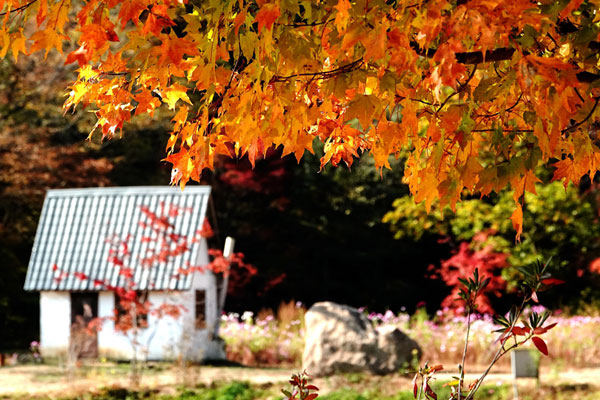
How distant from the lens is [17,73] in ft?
55.7

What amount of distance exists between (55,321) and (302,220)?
746 cm

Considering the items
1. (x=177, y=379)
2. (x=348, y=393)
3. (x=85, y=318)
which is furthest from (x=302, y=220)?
(x=348, y=393)

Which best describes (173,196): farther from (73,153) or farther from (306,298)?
(306,298)

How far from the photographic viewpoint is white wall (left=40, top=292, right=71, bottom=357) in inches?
615

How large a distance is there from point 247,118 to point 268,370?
11251 mm

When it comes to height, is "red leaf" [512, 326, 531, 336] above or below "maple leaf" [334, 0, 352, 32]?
below

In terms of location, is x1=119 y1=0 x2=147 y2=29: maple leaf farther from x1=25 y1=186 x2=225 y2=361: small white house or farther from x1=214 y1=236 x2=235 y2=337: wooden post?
x1=25 y1=186 x2=225 y2=361: small white house

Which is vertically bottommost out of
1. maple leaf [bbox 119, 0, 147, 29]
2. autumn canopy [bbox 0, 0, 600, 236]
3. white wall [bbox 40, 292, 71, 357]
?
white wall [bbox 40, 292, 71, 357]

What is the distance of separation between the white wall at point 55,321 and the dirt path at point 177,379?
1777mm

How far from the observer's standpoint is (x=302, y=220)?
69.6 ft

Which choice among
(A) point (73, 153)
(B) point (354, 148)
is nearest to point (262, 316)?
(A) point (73, 153)

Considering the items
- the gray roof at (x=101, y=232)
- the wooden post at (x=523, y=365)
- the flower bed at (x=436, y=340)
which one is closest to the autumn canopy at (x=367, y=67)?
the wooden post at (x=523, y=365)

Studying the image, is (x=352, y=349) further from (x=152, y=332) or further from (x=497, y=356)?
(x=497, y=356)

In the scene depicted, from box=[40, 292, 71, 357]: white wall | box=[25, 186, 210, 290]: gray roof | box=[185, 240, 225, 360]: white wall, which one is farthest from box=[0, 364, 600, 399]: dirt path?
box=[25, 186, 210, 290]: gray roof
